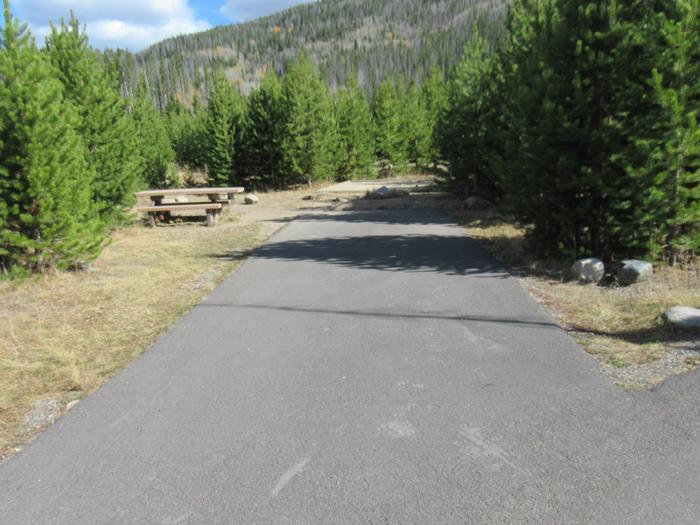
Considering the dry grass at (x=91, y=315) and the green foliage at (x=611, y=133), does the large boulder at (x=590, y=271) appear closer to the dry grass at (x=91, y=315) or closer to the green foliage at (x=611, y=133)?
the green foliage at (x=611, y=133)

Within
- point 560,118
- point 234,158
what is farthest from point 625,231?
point 234,158

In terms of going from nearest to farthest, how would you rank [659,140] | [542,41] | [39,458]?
[39,458], [659,140], [542,41]

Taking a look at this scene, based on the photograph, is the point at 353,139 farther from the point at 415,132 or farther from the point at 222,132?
the point at 222,132

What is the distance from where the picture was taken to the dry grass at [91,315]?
4.67 meters

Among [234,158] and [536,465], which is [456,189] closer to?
[234,158]

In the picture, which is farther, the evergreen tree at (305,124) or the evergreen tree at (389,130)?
the evergreen tree at (389,130)

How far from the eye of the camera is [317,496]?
3.01 meters

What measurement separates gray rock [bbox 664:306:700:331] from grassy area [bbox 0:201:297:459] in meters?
5.57

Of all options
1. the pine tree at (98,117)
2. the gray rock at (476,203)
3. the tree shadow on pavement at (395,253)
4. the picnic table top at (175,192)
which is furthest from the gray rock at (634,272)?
the picnic table top at (175,192)

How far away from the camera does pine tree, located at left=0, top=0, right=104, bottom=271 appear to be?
26.1ft

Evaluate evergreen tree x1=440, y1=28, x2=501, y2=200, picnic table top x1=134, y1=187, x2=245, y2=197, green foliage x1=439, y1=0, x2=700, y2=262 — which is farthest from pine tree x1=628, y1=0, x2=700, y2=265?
picnic table top x1=134, y1=187, x2=245, y2=197

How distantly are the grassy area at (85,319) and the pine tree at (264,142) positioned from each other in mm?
17346

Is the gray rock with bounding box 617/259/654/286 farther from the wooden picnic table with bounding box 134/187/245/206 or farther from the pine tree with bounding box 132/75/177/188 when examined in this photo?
the pine tree with bounding box 132/75/177/188

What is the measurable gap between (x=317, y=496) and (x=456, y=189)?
55.7ft
